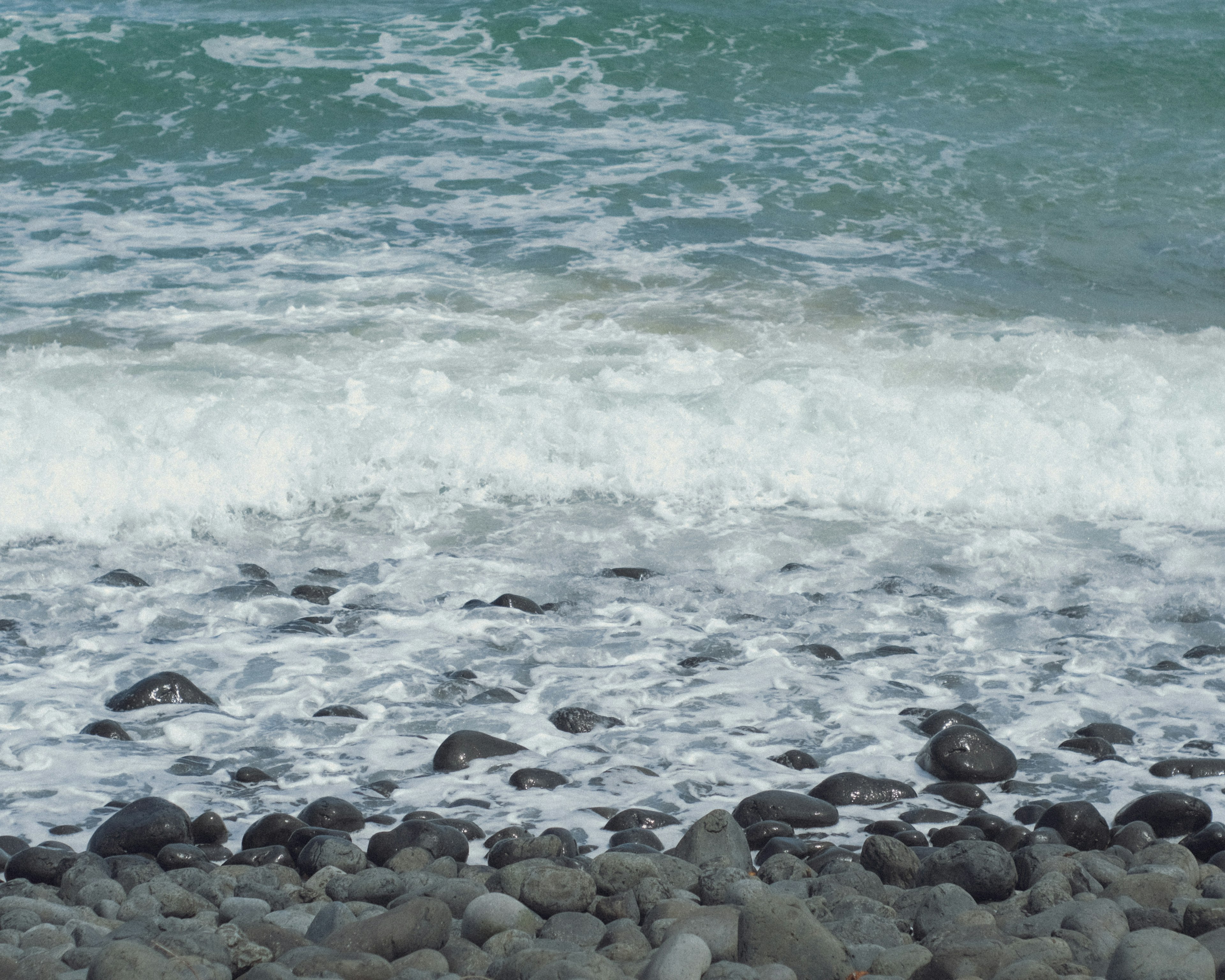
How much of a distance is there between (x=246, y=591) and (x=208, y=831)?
6.68 ft

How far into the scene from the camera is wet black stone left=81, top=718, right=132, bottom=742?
401cm

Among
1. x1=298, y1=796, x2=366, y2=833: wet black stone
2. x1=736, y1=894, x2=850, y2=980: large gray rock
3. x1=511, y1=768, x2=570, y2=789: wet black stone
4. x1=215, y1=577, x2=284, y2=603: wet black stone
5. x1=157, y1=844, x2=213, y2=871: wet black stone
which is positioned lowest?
x1=215, y1=577, x2=284, y2=603: wet black stone

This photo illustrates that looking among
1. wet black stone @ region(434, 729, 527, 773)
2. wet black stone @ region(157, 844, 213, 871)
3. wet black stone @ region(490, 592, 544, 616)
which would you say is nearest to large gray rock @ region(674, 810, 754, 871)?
wet black stone @ region(434, 729, 527, 773)

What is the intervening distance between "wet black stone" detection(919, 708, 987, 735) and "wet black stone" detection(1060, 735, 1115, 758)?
294 millimetres

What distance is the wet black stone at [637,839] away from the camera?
3.35 metres

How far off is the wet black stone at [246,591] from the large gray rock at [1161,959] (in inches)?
155

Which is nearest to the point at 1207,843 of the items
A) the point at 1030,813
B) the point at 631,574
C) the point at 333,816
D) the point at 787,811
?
the point at 1030,813

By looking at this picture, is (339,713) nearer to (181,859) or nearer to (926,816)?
(181,859)

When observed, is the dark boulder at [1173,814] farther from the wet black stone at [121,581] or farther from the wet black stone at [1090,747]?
the wet black stone at [121,581]

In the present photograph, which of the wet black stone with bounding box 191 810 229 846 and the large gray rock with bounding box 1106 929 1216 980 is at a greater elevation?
the large gray rock with bounding box 1106 929 1216 980

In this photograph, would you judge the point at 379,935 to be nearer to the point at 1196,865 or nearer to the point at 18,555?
the point at 1196,865

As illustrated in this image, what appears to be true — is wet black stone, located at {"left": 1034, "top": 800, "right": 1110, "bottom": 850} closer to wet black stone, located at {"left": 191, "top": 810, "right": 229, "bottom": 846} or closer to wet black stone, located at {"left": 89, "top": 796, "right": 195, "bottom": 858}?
wet black stone, located at {"left": 191, "top": 810, "right": 229, "bottom": 846}

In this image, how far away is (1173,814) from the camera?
3438 millimetres

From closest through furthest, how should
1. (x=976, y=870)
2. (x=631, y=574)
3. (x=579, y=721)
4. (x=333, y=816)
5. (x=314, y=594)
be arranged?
1. (x=976, y=870)
2. (x=333, y=816)
3. (x=579, y=721)
4. (x=314, y=594)
5. (x=631, y=574)
